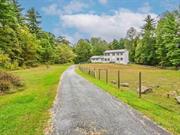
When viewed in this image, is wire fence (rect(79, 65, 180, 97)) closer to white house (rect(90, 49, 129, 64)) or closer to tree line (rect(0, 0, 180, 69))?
tree line (rect(0, 0, 180, 69))

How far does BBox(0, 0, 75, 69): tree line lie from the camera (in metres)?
42.4

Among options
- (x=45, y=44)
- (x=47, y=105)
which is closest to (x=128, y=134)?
(x=47, y=105)

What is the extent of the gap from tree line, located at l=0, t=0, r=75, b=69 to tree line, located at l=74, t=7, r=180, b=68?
23.3 metres

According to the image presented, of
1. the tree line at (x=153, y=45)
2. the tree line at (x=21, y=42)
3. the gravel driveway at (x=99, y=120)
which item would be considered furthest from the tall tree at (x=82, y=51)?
the gravel driveway at (x=99, y=120)

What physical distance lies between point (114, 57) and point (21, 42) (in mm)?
65543

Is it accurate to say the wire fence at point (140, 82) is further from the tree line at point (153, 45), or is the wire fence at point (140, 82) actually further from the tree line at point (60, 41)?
the tree line at point (153, 45)

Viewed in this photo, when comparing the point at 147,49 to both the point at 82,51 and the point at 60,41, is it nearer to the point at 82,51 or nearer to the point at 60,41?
the point at 82,51

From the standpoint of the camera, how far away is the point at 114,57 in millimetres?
122188

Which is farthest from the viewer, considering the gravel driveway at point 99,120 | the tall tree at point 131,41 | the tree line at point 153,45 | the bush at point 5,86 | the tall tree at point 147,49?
the tall tree at point 131,41

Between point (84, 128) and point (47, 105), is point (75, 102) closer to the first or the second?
point (47, 105)

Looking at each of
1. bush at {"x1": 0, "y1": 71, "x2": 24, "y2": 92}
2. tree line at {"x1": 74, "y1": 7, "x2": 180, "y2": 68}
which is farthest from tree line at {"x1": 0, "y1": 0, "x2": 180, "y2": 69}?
bush at {"x1": 0, "y1": 71, "x2": 24, "y2": 92}

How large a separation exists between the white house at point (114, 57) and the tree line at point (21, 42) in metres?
15.6

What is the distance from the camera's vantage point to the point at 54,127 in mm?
8516

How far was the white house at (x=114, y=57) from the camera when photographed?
374 ft
